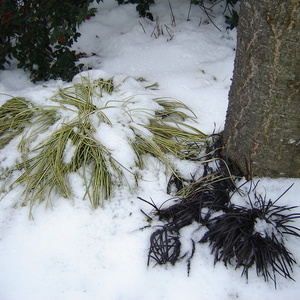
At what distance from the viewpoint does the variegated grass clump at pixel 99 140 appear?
6.61 ft

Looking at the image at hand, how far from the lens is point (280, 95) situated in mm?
1675

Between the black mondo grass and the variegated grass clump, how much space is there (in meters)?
0.42

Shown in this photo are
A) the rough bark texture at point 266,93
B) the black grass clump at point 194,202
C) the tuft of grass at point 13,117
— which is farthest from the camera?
the tuft of grass at point 13,117

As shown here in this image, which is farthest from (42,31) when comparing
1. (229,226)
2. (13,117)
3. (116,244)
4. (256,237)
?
(256,237)

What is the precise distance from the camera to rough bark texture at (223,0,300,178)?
1.54 m

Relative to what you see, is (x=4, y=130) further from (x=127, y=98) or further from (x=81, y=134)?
(x=127, y=98)

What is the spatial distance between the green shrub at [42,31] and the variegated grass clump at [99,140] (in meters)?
0.40

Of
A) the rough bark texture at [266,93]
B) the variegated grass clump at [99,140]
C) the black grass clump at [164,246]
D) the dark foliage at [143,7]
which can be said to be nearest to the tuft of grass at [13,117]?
the variegated grass clump at [99,140]

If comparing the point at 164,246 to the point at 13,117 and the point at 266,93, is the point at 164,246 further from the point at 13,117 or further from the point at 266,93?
the point at 13,117

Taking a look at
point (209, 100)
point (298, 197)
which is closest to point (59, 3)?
point (209, 100)

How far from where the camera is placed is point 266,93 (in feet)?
5.59

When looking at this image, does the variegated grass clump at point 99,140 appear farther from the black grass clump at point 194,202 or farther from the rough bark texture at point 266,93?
the rough bark texture at point 266,93

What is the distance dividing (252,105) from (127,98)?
36.1 inches

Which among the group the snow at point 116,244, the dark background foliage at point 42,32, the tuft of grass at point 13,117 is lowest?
the snow at point 116,244
